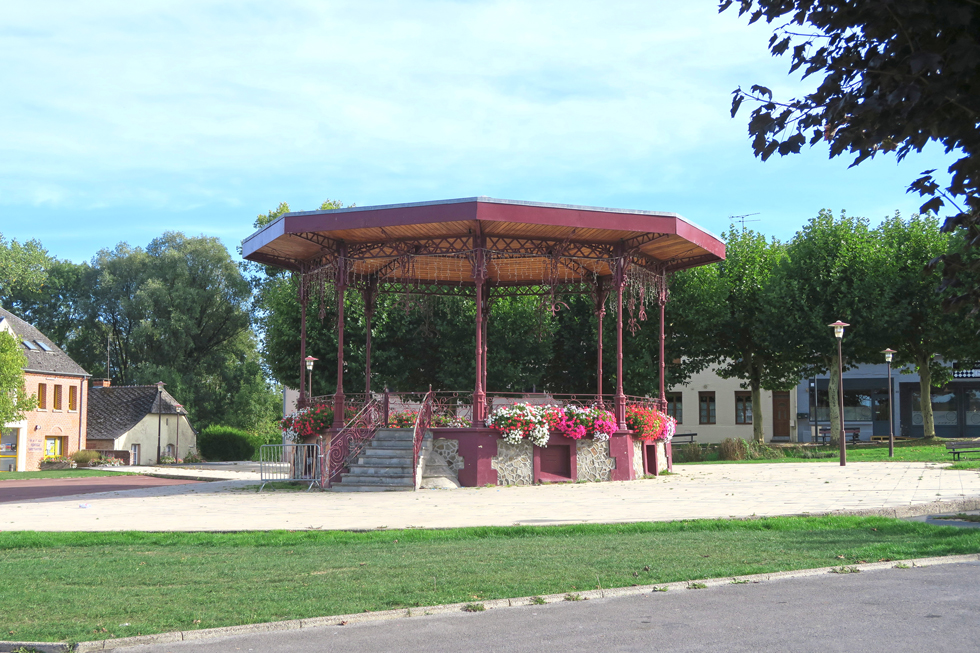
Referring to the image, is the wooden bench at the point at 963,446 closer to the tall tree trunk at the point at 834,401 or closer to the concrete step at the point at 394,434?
the tall tree trunk at the point at 834,401

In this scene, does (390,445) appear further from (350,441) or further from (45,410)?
(45,410)

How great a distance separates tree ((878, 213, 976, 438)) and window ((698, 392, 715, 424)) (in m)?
16.7

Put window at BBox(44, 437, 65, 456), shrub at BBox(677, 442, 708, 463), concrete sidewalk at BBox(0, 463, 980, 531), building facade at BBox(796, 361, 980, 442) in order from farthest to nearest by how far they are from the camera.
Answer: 1. building facade at BBox(796, 361, 980, 442)
2. window at BBox(44, 437, 65, 456)
3. shrub at BBox(677, 442, 708, 463)
4. concrete sidewalk at BBox(0, 463, 980, 531)

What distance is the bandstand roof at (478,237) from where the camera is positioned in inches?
723

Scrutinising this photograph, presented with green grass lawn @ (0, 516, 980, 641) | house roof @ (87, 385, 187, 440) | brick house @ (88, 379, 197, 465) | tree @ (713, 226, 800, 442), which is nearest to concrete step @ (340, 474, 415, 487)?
green grass lawn @ (0, 516, 980, 641)

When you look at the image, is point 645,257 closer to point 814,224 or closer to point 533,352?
point 533,352

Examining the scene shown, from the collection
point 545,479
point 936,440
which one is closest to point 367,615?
point 545,479

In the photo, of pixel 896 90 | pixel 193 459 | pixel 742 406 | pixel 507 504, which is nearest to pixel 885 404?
pixel 742 406

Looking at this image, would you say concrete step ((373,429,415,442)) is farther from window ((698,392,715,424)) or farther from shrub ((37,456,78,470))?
window ((698,392,715,424))

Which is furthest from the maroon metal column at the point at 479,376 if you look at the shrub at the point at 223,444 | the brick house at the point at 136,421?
the brick house at the point at 136,421

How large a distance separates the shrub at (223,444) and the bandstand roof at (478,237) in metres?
31.8

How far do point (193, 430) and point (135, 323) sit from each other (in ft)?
28.8

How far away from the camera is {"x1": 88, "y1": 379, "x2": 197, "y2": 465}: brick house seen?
5191cm

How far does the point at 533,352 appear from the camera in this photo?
3616cm
